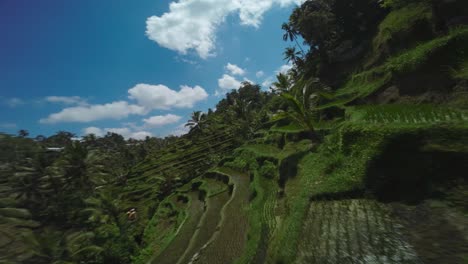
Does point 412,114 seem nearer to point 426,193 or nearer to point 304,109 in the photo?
point 426,193

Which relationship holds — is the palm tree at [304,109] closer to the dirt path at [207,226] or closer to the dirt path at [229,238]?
the dirt path at [229,238]

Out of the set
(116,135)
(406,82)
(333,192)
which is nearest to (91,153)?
(333,192)

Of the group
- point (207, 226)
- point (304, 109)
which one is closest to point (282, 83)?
point (304, 109)

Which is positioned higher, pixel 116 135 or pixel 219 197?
pixel 116 135

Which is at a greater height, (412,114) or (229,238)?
(412,114)

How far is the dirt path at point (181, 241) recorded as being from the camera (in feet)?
43.3

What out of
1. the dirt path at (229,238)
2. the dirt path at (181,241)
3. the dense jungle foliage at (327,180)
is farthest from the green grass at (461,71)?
the dirt path at (181,241)

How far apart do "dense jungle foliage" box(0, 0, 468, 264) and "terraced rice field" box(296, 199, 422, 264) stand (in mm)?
31

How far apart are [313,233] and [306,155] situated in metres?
7.27

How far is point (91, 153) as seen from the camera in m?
23.3

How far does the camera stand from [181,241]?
1458 cm

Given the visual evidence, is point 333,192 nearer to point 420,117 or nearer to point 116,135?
point 420,117

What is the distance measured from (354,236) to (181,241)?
38.3 feet

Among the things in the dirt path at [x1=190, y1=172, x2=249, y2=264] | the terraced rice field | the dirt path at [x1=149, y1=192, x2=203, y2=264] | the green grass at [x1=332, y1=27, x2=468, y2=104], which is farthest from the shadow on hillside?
the dirt path at [x1=149, y1=192, x2=203, y2=264]
